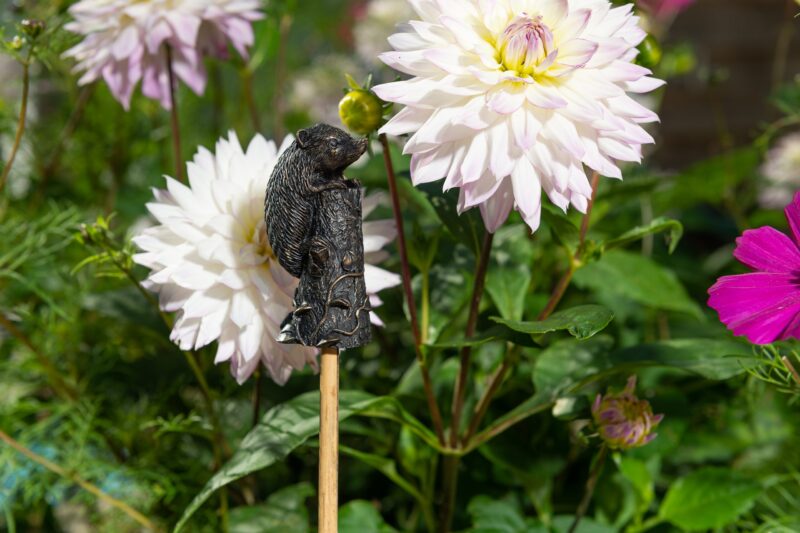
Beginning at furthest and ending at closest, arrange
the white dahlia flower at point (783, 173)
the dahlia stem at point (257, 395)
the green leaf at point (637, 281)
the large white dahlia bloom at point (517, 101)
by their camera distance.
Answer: the white dahlia flower at point (783, 173) < the green leaf at point (637, 281) < the dahlia stem at point (257, 395) < the large white dahlia bloom at point (517, 101)

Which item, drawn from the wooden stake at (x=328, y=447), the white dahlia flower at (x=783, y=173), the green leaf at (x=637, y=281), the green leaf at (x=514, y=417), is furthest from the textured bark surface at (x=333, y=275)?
the white dahlia flower at (x=783, y=173)

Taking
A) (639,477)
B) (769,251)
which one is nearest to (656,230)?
(769,251)

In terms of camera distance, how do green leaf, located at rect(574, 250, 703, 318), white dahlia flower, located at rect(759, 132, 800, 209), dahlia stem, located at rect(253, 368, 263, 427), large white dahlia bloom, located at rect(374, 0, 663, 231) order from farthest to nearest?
1. white dahlia flower, located at rect(759, 132, 800, 209)
2. green leaf, located at rect(574, 250, 703, 318)
3. dahlia stem, located at rect(253, 368, 263, 427)
4. large white dahlia bloom, located at rect(374, 0, 663, 231)

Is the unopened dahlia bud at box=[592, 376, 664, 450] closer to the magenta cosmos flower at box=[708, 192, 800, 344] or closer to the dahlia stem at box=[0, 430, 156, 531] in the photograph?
the magenta cosmos flower at box=[708, 192, 800, 344]

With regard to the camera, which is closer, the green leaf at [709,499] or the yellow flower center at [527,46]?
the yellow flower center at [527,46]

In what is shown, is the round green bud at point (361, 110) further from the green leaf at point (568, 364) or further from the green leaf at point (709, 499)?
A: the green leaf at point (709, 499)

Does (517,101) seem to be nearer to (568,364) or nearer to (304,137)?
(304,137)

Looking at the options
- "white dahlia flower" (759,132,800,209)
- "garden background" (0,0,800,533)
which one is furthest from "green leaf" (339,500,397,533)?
"white dahlia flower" (759,132,800,209)
